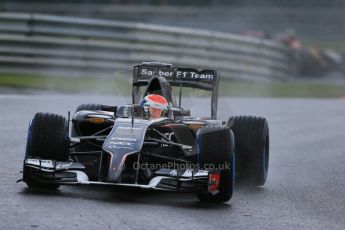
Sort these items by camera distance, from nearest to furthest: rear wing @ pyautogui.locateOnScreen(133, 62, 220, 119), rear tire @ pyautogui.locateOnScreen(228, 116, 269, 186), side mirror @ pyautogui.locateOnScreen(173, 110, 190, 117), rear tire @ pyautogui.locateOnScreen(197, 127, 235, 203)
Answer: rear tire @ pyautogui.locateOnScreen(197, 127, 235, 203)
rear tire @ pyautogui.locateOnScreen(228, 116, 269, 186)
side mirror @ pyautogui.locateOnScreen(173, 110, 190, 117)
rear wing @ pyautogui.locateOnScreen(133, 62, 220, 119)

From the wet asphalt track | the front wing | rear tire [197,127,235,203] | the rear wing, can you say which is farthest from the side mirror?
the front wing

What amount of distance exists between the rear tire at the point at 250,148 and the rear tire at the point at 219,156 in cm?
131

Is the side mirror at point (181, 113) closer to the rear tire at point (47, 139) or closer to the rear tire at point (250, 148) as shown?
the rear tire at point (250, 148)

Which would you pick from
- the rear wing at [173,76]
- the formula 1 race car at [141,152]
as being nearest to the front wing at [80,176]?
the formula 1 race car at [141,152]

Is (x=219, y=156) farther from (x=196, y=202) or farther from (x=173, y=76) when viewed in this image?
(x=173, y=76)

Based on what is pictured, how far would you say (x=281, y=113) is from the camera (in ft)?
59.3

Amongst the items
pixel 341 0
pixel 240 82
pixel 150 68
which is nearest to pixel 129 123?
pixel 150 68

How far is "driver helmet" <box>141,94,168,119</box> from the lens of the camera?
32.0 ft

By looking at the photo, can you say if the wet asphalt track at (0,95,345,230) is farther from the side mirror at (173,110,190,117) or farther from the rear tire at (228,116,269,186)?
the side mirror at (173,110,190,117)

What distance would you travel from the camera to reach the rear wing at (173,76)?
11.0 metres

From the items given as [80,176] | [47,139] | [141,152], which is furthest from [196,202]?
[47,139]

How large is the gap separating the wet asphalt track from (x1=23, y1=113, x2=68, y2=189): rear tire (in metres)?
0.31

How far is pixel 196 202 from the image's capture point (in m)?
8.60

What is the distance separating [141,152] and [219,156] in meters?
0.67
